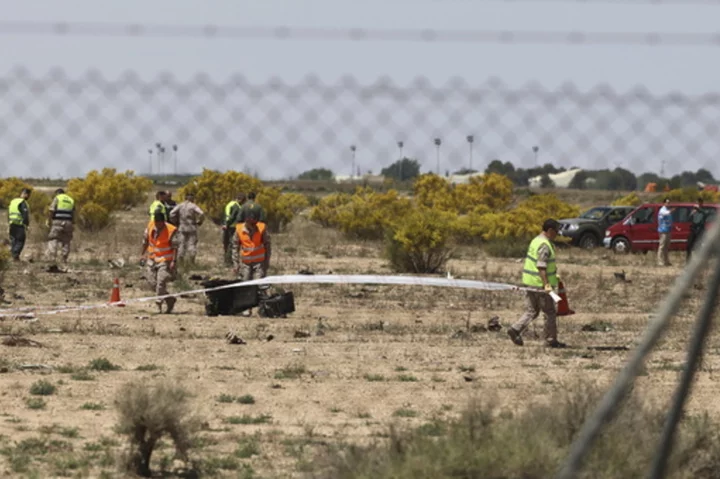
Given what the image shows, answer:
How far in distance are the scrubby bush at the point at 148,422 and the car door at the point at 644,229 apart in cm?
2966

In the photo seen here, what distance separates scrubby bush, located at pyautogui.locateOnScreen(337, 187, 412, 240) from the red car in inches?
318

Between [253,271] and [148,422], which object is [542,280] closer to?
[253,271]

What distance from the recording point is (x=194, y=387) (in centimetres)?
1290

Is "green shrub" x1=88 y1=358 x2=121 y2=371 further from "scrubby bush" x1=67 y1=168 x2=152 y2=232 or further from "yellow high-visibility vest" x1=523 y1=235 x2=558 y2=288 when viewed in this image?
"scrubby bush" x1=67 y1=168 x2=152 y2=232

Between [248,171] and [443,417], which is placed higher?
[248,171]

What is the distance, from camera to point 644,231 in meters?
37.7

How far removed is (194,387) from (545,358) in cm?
442

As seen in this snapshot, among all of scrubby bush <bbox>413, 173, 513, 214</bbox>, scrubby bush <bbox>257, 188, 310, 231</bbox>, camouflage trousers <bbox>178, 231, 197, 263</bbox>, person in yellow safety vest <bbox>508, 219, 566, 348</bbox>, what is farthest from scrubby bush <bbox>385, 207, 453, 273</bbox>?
scrubby bush <bbox>413, 173, 513, 214</bbox>

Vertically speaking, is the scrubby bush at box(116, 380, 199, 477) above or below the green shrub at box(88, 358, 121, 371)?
above

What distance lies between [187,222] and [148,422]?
1898 centimetres

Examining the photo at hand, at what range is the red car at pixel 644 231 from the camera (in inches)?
1460

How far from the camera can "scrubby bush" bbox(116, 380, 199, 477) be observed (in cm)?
865

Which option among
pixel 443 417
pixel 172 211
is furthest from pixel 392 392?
pixel 172 211

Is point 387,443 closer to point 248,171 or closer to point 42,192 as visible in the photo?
point 248,171
